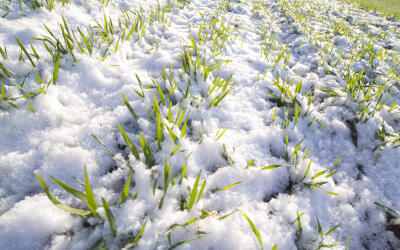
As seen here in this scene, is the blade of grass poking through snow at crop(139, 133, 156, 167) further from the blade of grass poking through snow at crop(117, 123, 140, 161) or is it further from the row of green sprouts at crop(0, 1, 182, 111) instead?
the row of green sprouts at crop(0, 1, 182, 111)

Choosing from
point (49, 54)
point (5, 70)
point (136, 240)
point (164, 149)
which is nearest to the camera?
point (136, 240)

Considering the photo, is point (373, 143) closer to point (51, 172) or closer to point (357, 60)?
point (357, 60)

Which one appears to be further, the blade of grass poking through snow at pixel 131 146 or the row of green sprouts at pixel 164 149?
the blade of grass poking through snow at pixel 131 146

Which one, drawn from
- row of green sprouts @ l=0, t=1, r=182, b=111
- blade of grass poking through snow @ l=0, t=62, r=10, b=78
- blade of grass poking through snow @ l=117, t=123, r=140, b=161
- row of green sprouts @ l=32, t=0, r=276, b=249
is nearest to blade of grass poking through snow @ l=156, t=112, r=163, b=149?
row of green sprouts @ l=32, t=0, r=276, b=249

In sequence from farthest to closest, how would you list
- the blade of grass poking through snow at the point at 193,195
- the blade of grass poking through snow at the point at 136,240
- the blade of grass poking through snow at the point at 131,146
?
1. the blade of grass poking through snow at the point at 131,146
2. the blade of grass poking through snow at the point at 193,195
3. the blade of grass poking through snow at the point at 136,240

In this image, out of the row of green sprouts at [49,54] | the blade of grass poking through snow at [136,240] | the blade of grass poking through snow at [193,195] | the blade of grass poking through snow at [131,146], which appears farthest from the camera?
the row of green sprouts at [49,54]

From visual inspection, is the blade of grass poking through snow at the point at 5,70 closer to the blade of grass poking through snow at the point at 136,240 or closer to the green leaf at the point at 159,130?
the green leaf at the point at 159,130

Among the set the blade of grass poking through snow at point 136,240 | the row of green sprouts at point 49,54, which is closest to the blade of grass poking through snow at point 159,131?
the blade of grass poking through snow at point 136,240

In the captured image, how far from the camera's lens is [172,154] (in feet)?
3.84

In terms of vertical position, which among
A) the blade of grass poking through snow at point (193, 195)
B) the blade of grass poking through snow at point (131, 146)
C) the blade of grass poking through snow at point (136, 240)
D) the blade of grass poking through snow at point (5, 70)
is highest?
the blade of grass poking through snow at point (5, 70)

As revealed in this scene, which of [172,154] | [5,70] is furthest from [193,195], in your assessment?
[5,70]

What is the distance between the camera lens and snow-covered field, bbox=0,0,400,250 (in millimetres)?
901

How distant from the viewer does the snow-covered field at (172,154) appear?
90cm

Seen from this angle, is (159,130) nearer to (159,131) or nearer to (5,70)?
(159,131)
